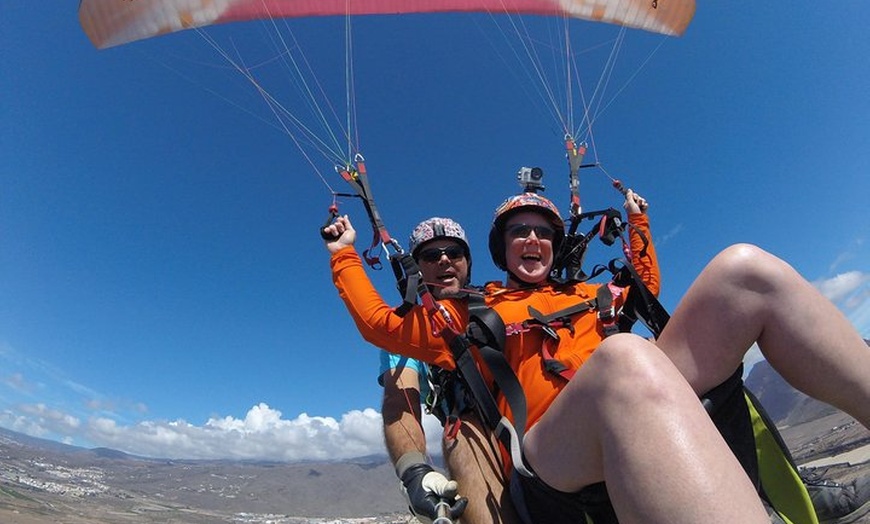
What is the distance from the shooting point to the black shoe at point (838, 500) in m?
2.57

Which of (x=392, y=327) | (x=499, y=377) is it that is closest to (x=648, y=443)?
(x=499, y=377)

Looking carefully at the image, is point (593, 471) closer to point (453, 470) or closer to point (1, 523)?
point (453, 470)

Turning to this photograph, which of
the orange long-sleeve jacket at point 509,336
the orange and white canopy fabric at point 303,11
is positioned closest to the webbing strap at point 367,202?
the orange long-sleeve jacket at point 509,336

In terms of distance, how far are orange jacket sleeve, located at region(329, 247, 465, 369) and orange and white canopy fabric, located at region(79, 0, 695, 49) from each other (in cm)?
671

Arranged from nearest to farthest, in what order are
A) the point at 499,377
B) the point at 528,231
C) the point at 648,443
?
the point at 648,443
the point at 499,377
the point at 528,231

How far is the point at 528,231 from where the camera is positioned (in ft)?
12.0

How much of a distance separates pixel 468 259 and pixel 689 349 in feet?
9.62

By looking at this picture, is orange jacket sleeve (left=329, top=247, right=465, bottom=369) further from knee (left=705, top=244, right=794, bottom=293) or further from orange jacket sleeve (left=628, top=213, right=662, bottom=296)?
orange jacket sleeve (left=628, top=213, right=662, bottom=296)

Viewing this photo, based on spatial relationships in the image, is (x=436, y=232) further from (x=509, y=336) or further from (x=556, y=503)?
(x=556, y=503)

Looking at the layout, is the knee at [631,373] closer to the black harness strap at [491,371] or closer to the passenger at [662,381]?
the passenger at [662,381]

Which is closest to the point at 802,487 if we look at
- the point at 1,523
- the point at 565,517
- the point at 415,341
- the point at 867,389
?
the point at 867,389

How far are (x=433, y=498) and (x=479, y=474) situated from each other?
0.97 feet

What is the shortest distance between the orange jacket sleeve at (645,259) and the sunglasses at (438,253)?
1583 millimetres

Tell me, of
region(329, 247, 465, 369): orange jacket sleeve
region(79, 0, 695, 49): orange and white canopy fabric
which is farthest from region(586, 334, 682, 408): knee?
region(79, 0, 695, 49): orange and white canopy fabric
